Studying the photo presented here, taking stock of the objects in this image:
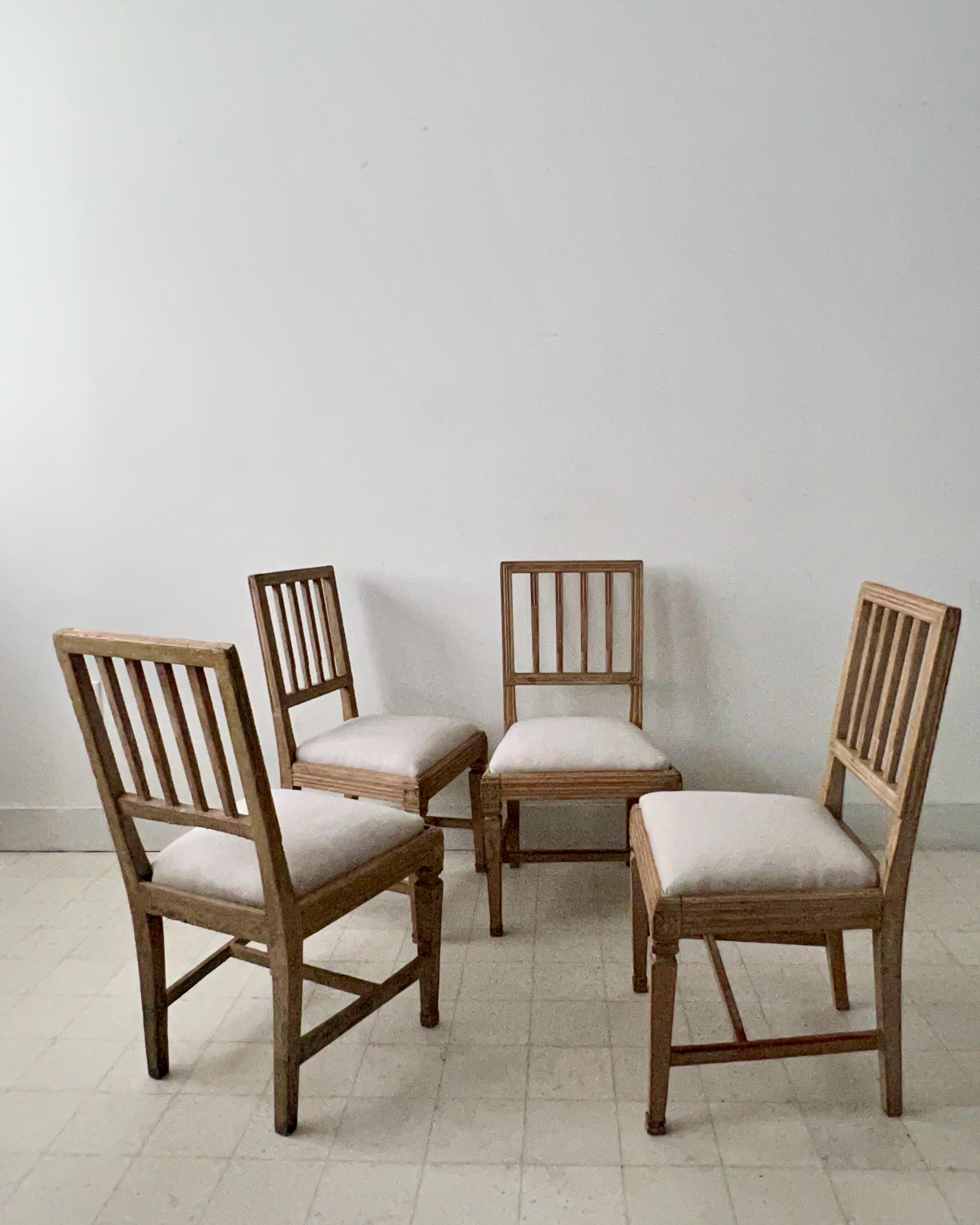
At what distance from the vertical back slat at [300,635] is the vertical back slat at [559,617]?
0.75m

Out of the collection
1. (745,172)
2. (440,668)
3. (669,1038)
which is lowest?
(669,1038)

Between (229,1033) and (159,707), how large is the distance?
142cm

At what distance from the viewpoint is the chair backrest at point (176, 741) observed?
152cm

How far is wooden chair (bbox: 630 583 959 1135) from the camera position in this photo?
1633mm

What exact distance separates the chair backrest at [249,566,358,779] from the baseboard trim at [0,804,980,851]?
67 cm

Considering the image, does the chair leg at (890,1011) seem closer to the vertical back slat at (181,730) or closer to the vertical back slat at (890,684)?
the vertical back slat at (890,684)

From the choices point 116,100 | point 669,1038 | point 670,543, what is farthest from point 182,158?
point 669,1038

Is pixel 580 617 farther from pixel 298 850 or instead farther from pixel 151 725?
pixel 151 725

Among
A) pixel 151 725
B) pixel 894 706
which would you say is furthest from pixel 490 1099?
pixel 894 706

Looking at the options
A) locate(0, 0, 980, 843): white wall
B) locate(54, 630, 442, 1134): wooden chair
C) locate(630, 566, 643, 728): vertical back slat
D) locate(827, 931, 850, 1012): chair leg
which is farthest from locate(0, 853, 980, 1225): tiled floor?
locate(0, 0, 980, 843): white wall

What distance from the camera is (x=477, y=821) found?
2779 millimetres

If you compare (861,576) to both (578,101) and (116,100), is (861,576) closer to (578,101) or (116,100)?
(578,101)

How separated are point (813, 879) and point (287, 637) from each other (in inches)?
62.5

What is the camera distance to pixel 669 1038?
1653mm
